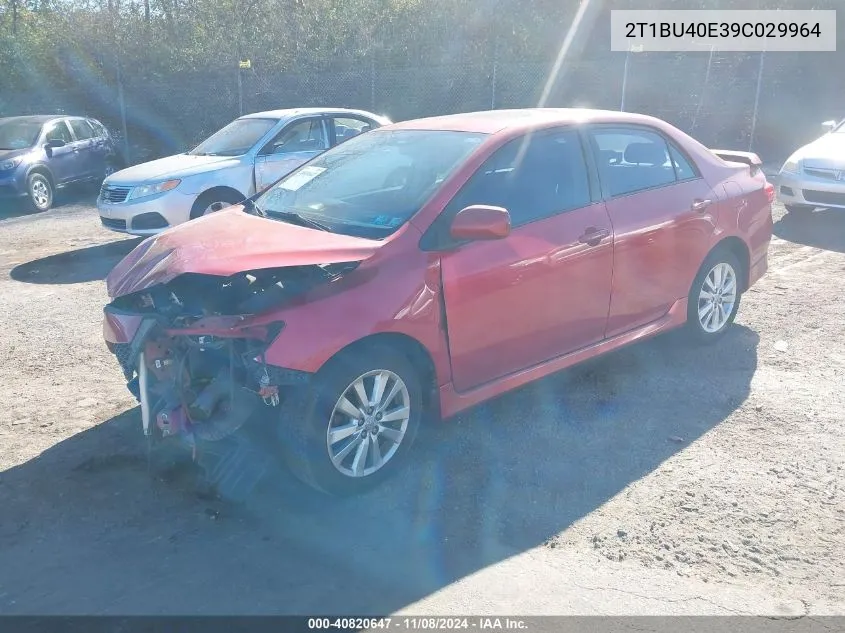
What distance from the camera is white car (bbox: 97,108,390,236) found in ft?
31.1

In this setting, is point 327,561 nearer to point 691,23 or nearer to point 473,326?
point 473,326

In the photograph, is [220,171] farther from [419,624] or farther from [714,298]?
[419,624]

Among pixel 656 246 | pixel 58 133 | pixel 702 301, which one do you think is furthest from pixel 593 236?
pixel 58 133

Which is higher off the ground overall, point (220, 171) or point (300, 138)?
point (300, 138)

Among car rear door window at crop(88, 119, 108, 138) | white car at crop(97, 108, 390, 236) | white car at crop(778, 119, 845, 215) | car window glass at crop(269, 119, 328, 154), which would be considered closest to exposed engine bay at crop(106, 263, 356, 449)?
white car at crop(97, 108, 390, 236)

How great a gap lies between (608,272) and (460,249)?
1165 millimetres

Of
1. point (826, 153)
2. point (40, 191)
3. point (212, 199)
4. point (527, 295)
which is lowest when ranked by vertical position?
point (40, 191)

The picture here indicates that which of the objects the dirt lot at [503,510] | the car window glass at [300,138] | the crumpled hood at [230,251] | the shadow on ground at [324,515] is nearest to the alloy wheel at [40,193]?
the car window glass at [300,138]

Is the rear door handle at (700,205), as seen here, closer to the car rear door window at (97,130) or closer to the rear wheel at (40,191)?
the rear wheel at (40,191)

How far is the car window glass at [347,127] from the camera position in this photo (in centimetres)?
1073

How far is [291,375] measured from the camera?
12.3 ft

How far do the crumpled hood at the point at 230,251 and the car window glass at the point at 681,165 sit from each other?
263 centimetres

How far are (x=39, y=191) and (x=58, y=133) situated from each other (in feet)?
4.14

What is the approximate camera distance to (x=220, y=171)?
32.0ft
